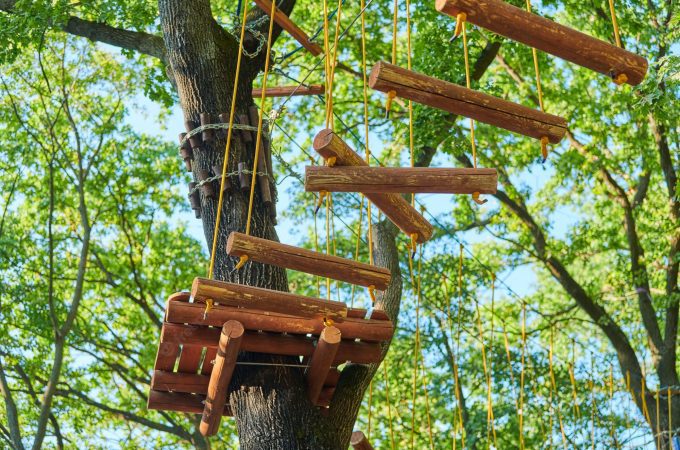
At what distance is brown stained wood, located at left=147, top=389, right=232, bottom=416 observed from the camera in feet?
12.4

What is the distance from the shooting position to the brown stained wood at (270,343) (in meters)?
3.32

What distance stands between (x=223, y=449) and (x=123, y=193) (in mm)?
2725

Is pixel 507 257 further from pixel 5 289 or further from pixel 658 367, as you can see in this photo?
pixel 5 289

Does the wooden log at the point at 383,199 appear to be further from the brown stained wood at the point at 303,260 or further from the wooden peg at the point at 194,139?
the wooden peg at the point at 194,139

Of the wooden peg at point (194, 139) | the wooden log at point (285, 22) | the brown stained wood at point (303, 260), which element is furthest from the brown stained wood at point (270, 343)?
the wooden log at point (285, 22)

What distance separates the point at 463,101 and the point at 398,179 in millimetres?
302

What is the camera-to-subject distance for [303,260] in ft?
10.3

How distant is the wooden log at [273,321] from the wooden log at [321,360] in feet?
0.12

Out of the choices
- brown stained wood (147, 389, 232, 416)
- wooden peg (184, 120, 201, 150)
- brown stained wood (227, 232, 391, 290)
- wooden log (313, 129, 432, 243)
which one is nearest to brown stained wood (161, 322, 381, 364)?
brown stained wood (147, 389, 232, 416)

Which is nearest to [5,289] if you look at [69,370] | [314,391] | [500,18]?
[69,370]

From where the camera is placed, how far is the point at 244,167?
4133 millimetres

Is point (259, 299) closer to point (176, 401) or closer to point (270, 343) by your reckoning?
point (270, 343)

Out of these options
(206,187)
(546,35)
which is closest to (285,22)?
(206,187)

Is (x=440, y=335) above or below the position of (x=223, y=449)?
above
